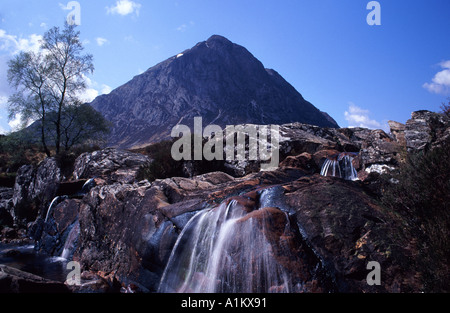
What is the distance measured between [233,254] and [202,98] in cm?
14937

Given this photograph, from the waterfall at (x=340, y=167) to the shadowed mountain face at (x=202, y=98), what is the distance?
101m

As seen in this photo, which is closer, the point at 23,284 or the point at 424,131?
the point at 23,284

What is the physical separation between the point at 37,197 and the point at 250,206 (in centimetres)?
2042

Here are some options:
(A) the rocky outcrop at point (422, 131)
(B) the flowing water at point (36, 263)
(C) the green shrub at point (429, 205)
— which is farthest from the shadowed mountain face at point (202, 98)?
(C) the green shrub at point (429, 205)

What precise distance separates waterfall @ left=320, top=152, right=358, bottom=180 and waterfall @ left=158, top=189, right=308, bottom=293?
Result: 7318mm

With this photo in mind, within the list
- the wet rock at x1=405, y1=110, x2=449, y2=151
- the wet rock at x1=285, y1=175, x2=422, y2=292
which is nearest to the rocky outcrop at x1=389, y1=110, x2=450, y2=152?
the wet rock at x1=405, y1=110, x2=449, y2=151

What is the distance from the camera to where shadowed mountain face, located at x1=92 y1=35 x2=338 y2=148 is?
128250 millimetres

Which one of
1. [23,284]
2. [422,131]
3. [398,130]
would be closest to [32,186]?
[23,284]

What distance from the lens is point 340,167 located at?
1234 centimetres

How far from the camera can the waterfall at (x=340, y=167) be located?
11.9 meters

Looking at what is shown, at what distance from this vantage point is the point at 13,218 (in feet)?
63.7

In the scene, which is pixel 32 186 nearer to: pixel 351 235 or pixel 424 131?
pixel 351 235
